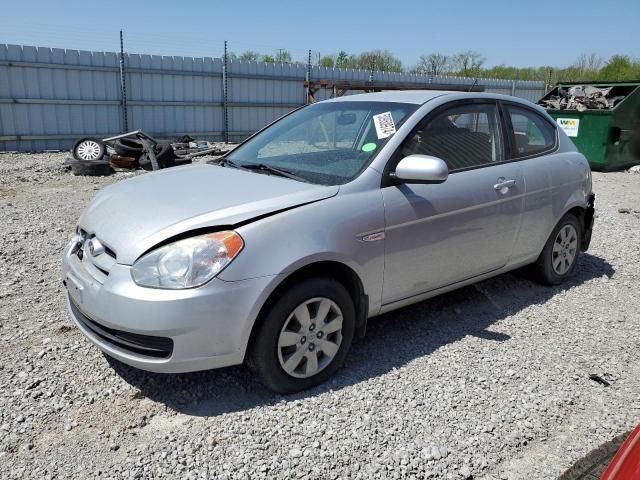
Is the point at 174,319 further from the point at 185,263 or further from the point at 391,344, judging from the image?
the point at 391,344

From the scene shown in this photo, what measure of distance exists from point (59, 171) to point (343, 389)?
29.9 ft

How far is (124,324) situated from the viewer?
9.25 ft

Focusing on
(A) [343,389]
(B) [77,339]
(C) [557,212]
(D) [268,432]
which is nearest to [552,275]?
(C) [557,212]

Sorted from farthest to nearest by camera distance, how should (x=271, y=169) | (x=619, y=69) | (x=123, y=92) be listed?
(x=619, y=69) < (x=123, y=92) < (x=271, y=169)

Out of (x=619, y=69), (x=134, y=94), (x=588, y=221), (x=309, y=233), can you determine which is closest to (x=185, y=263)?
(x=309, y=233)

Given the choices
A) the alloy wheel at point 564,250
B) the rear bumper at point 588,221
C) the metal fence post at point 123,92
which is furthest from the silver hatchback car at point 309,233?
the metal fence post at point 123,92

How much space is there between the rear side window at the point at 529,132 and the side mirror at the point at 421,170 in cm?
139

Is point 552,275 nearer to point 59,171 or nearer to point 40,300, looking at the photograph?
point 40,300

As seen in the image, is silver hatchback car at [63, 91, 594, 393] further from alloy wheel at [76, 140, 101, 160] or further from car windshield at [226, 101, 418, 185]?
alloy wheel at [76, 140, 101, 160]

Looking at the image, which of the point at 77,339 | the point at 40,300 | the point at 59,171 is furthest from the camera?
the point at 59,171

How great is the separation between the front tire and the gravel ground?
4.6 inches

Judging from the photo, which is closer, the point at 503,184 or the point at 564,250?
the point at 503,184

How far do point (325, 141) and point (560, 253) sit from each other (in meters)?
2.46

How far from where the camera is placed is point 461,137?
410 centimetres
